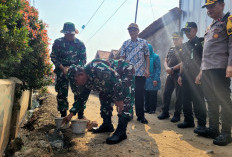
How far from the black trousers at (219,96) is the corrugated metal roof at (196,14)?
8.18ft

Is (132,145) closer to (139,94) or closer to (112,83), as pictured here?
(112,83)

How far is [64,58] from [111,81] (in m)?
1.51

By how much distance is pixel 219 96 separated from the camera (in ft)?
8.86

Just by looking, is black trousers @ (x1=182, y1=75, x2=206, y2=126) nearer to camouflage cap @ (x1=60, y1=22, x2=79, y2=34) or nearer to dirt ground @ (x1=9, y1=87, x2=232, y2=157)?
dirt ground @ (x1=9, y1=87, x2=232, y2=157)

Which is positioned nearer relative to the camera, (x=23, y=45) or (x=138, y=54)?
(x=23, y=45)

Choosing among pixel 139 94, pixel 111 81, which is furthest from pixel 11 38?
pixel 139 94

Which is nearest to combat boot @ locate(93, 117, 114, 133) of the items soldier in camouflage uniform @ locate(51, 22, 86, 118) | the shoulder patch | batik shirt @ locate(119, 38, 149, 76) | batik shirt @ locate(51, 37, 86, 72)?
soldier in camouflage uniform @ locate(51, 22, 86, 118)

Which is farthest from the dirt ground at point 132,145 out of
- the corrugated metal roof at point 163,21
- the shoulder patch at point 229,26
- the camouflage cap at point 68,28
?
the corrugated metal roof at point 163,21

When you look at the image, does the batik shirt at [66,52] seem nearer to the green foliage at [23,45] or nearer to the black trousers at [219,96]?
the green foliage at [23,45]

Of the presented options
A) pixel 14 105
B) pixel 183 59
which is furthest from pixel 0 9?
pixel 183 59

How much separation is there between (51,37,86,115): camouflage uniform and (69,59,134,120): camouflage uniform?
96 centimetres

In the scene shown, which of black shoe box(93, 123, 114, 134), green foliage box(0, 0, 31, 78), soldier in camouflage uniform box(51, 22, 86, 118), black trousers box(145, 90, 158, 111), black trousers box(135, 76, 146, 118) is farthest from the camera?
black trousers box(145, 90, 158, 111)

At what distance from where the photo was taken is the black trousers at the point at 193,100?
326cm

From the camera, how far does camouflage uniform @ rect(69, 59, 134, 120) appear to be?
248cm
